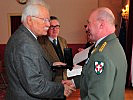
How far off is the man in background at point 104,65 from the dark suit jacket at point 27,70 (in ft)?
0.93

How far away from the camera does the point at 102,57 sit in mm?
1307

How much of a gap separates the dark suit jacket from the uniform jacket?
0.99ft

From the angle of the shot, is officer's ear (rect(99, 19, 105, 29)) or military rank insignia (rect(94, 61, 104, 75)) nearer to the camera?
military rank insignia (rect(94, 61, 104, 75))

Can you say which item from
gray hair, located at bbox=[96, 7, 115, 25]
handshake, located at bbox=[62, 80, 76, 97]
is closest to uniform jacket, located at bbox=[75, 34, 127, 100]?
gray hair, located at bbox=[96, 7, 115, 25]

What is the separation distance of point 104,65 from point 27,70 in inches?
20.8

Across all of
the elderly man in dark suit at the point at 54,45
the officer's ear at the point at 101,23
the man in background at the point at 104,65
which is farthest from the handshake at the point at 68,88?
the officer's ear at the point at 101,23

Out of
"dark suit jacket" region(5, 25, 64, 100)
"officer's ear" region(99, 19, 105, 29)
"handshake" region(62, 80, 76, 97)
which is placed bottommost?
"handshake" region(62, 80, 76, 97)

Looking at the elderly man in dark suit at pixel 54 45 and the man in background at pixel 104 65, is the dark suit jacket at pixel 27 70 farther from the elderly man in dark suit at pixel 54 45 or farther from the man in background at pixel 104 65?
the elderly man in dark suit at pixel 54 45

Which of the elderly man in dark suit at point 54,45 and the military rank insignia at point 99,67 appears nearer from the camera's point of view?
the military rank insignia at point 99,67

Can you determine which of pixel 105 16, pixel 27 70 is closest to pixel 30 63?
pixel 27 70

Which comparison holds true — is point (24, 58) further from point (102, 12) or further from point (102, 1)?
point (102, 1)

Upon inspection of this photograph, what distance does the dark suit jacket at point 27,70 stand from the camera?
1.44 m

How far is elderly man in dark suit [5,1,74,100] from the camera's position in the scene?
1.45 meters

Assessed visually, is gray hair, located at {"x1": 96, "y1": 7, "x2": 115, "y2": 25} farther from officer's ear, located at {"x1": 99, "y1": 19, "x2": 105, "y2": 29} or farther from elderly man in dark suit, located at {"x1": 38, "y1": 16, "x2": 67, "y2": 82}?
elderly man in dark suit, located at {"x1": 38, "y1": 16, "x2": 67, "y2": 82}
